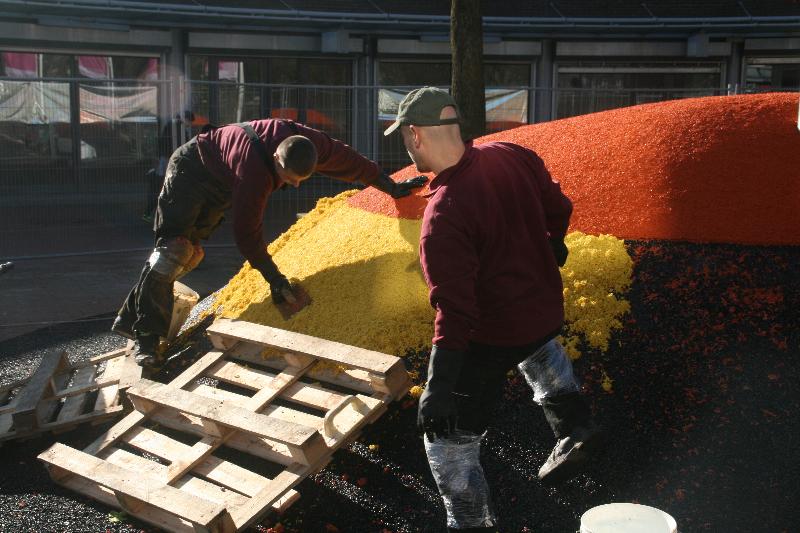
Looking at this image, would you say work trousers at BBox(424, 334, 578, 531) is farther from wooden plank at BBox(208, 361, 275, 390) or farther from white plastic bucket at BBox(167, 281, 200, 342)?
white plastic bucket at BBox(167, 281, 200, 342)

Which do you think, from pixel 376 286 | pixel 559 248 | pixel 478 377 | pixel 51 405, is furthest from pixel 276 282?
pixel 478 377

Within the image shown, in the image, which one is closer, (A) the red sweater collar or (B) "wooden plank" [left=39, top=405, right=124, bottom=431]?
(A) the red sweater collar

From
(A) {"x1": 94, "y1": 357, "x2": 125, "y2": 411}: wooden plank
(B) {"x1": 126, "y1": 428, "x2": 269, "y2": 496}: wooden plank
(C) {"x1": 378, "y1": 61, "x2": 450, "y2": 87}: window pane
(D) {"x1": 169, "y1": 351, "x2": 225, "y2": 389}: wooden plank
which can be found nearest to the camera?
(B) {"x1": 126, "y1": 428, "x2": 269, "y2": 496}: wooden plank

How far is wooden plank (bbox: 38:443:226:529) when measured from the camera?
3.62m

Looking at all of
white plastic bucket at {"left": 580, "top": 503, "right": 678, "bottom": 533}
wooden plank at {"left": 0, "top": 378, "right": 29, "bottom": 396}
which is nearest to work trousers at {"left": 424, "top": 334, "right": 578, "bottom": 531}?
white plastic bucket at {"left": 580, "top": 503, "right": 678, "bottom": 533}

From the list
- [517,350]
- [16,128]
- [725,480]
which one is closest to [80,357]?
[517,350]

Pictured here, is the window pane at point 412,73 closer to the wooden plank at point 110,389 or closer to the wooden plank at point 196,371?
the wooden plank at point 110,389

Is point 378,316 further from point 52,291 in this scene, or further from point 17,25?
point 17,25

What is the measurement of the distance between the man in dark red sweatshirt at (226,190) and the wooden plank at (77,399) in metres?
0.36

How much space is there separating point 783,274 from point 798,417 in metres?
0.97

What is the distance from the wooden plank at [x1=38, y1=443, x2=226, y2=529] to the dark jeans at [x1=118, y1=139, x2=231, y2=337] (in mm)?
1328

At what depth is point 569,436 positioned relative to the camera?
357 cm

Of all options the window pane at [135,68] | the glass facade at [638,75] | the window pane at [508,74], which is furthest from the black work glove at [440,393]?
the glass facade at [638,75]

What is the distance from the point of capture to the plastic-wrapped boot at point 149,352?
5566 mm
